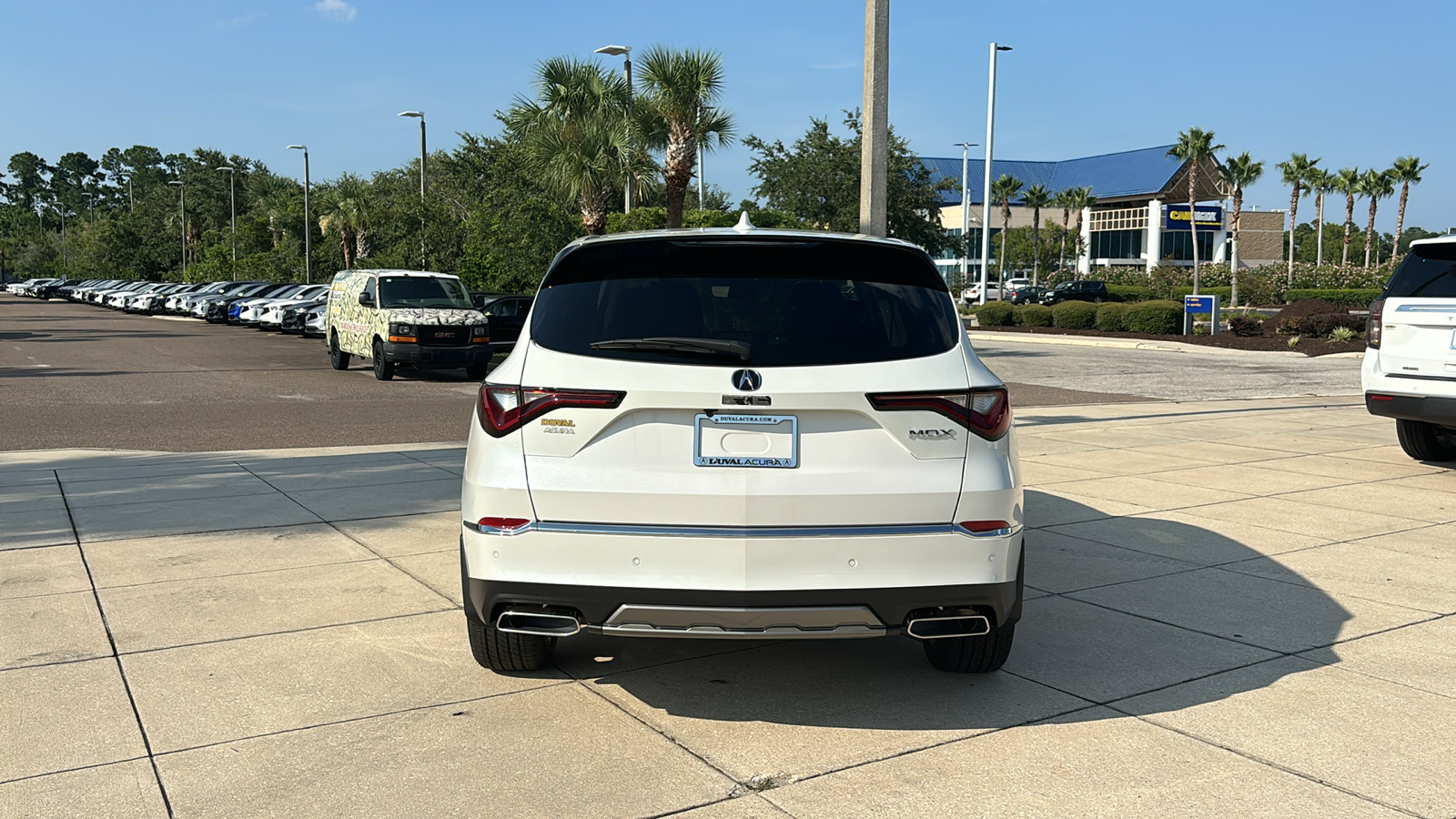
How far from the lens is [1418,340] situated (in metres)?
9.85

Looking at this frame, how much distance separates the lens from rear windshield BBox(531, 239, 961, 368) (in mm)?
4211

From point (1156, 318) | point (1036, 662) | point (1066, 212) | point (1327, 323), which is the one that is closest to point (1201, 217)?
point (1156, 318)

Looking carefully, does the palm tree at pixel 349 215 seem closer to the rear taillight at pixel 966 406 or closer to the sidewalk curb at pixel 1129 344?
the sidewalk curb at pixel 1129 344

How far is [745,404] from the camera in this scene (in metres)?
4.07

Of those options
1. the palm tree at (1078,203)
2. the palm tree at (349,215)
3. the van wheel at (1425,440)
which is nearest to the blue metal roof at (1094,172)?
the palm tree at (1078,203)

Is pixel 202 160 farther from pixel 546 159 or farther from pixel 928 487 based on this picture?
pixel 928 487

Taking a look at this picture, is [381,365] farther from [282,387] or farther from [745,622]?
[745,622]

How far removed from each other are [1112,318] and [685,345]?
38.4 meters

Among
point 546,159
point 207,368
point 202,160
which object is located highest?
point 202,160

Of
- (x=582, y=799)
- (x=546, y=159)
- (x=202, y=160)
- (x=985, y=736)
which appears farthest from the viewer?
(x=202, y=160)

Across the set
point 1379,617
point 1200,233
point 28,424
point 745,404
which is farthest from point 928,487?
point 1200,233

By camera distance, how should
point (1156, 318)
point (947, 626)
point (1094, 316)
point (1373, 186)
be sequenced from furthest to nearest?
point (1373, 186)
point (1094, 316)
point (1156, 318)
point (947, 626)

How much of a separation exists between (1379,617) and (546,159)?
23399 millimetres

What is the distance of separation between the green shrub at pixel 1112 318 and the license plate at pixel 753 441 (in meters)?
37.6
